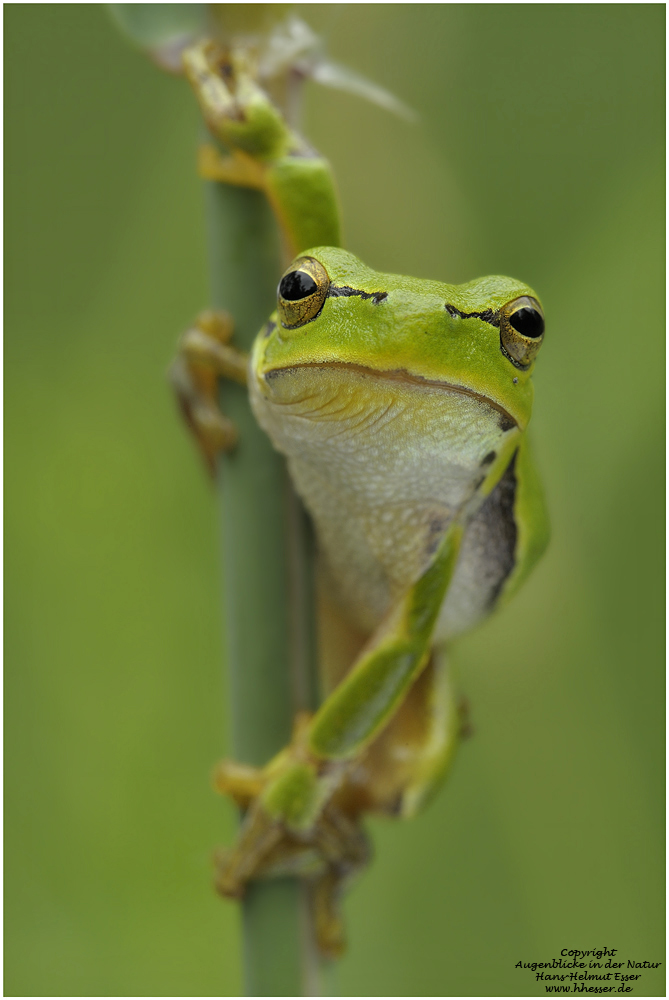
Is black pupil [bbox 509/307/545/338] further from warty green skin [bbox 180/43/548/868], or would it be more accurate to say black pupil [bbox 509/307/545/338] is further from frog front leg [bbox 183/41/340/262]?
frog front leg [bbox 183/41/340/262]

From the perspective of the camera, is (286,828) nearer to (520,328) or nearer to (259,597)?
(259,597)

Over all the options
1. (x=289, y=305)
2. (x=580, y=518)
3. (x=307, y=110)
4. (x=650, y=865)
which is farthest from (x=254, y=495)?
(x=650, y=865)

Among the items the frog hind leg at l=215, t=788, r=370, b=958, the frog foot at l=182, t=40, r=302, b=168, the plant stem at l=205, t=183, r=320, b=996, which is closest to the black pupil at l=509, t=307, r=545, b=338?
the plant stem at l=205, t=183, r=320, b=996

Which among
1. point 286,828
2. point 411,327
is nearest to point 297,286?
point 411,327

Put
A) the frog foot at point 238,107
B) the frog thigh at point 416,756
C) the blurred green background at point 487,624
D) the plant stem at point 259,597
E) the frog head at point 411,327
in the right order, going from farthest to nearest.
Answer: the blurred green background at point 487,624 → the frog thigh at point 416,756 → the frog foot at point 238,107 → the plant stem at point 259,597 → the frog head at point 411,327

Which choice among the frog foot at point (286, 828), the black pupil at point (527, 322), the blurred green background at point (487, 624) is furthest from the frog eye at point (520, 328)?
the blurred green background at point (487, 624)

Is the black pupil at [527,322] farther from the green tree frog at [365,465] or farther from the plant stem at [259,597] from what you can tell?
the plant stem at [259,597]
